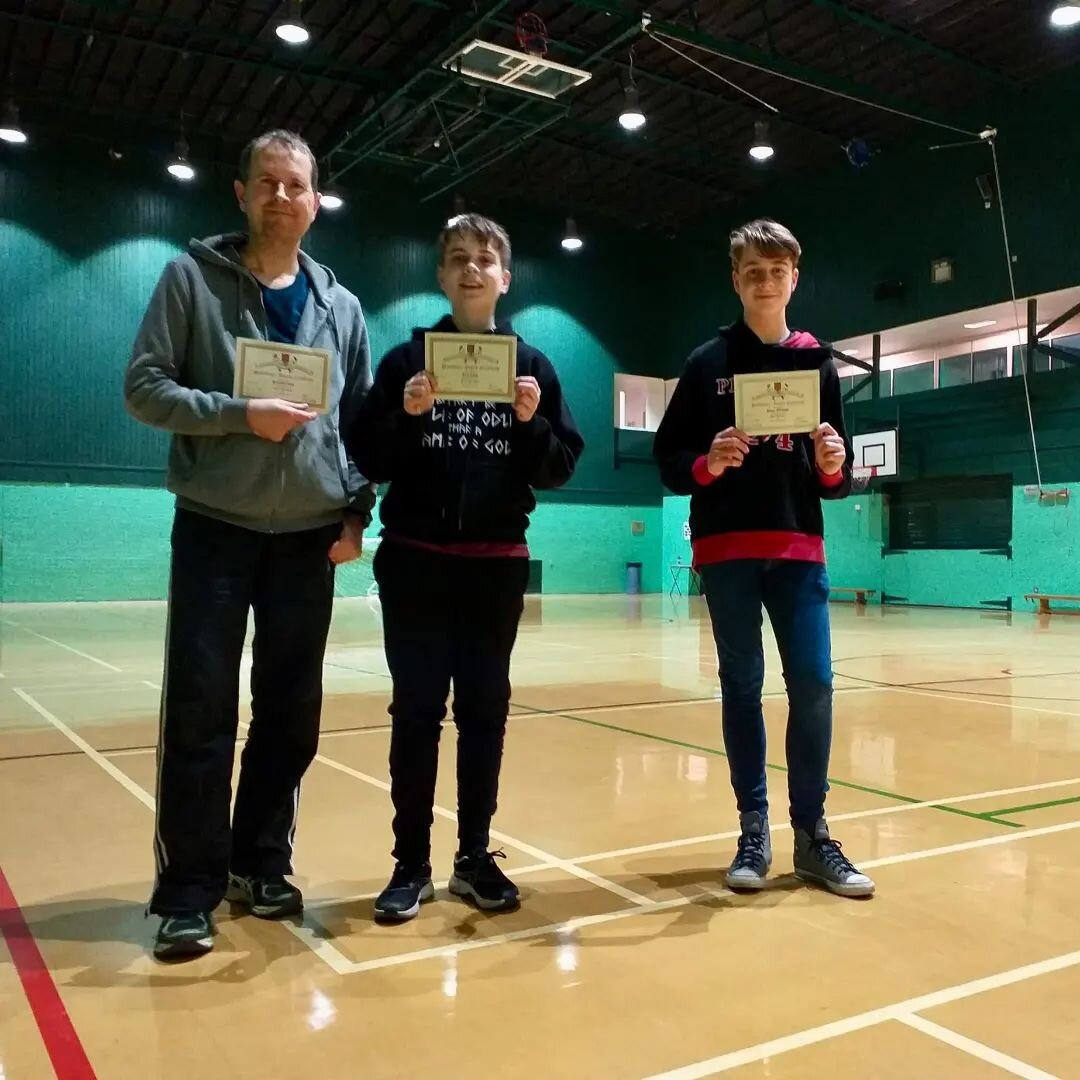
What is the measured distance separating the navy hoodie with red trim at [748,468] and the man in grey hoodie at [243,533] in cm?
79

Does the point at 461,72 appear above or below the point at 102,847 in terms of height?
above

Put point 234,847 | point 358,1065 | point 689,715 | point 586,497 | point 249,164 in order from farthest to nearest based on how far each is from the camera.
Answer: point 586,497
point 689,715
point 234,847
point 249,164
point 358,1065

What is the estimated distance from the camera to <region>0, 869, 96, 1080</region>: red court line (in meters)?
1.43

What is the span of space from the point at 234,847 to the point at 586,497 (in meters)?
17.6

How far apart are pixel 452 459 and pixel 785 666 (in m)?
0.93

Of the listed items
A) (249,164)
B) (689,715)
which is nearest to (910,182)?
(689,715)

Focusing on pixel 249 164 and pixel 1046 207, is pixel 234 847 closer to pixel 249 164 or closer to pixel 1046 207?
pixel 249 164

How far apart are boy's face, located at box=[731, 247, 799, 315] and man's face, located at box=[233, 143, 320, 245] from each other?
1.00 m

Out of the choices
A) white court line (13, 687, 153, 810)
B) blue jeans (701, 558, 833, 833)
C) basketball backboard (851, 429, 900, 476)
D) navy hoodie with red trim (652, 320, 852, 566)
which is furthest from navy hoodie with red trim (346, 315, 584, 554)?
basketball backboard (851, 429, 900, 476)

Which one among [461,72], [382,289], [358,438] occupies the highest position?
[461,72]

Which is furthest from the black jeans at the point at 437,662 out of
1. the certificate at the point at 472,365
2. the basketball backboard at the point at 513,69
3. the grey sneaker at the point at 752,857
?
the basketball backboard at the point at 513,69

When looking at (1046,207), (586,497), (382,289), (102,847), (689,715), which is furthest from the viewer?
(586,497)

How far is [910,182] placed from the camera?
1526cm

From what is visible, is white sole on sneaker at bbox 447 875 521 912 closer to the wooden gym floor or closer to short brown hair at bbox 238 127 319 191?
the wooden gym floor
